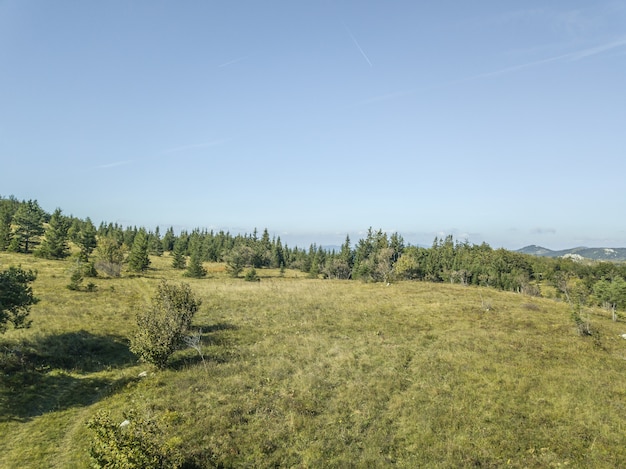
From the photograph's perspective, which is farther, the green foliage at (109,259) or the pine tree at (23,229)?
the pine tree at (23,229)

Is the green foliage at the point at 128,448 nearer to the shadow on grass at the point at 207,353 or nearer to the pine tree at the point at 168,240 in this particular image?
the shadow on grass at the point at 207,353

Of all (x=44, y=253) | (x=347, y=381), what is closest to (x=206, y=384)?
(x=347, y=381)

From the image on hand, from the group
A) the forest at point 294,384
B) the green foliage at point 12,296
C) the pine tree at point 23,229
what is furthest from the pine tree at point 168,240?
the green foliage at point 12,296

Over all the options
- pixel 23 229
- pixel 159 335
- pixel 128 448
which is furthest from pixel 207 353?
pixel 23 229

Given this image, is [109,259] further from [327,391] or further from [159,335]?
[327,391]

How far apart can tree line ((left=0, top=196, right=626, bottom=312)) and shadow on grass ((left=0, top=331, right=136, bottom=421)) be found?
32676mm

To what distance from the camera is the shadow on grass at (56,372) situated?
63.6 ft

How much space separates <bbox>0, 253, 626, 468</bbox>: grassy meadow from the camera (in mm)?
15867

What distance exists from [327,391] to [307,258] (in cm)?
12135

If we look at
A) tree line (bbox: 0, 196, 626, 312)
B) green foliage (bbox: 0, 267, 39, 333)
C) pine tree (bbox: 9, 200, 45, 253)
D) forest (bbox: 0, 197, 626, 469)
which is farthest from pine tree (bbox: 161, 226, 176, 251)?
green foliage (bbox: 0, 267, 39, 333)

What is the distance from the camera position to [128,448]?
472 inches

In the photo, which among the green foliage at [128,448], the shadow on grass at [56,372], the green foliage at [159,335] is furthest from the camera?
the green foliage at [159,335]

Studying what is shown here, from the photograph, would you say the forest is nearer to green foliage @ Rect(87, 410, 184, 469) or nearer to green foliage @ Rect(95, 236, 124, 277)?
green foliage @ Rect(87, 410, 184, 469)

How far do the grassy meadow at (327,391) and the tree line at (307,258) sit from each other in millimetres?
34461
